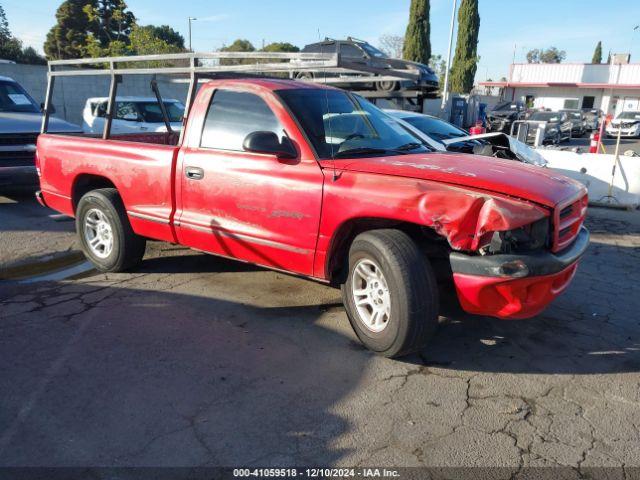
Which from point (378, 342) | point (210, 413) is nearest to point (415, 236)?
point (378, 342)

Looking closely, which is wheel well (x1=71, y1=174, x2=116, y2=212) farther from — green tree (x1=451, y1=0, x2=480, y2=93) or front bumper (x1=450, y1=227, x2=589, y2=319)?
green tree (x1=451, y1=0, x2=480, y2=93)

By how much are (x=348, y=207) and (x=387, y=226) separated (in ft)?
1.09

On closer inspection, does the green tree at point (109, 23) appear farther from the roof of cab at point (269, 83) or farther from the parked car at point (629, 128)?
the roof of cab at point (269, 83)

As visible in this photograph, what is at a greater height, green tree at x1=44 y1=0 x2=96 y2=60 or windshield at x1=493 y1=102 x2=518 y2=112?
green tree at x1=44 y1=0 x2=96 y2=60

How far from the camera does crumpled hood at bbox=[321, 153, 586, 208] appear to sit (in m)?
3.22

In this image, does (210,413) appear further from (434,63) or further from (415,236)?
(434,63)

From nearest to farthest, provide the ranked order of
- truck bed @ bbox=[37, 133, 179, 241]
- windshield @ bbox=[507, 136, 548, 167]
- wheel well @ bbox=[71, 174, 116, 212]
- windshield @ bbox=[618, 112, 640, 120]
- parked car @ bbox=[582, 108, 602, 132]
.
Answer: truck bed @ bbox=[37, 133, 179, 241] < wheel well @ bbox=[71, 174, 116, 212] < windshield @ bbox=[507, 136, 548, 167] < windshield @ bbox=[618, 112, 640, 120] < parked car @ bbox=[582, 108, 602, 132]

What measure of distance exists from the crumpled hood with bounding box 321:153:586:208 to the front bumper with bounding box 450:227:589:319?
1.28 ft

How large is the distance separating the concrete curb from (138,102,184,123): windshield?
6206 mm

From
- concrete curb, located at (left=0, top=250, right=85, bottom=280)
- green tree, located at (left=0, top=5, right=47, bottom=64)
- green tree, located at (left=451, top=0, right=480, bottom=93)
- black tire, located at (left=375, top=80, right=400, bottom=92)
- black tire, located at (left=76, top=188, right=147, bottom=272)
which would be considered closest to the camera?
black tire, located at (left=76, top=188, right=147, bottom=272)

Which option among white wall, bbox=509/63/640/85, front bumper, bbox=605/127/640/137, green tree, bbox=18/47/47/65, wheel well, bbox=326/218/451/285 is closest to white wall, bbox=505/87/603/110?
white wall, bbox=509/63/640/85

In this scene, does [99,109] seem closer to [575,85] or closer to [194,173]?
[194,173]

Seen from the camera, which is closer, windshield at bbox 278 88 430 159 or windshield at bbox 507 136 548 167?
windshield at bbox 278 88 430 159

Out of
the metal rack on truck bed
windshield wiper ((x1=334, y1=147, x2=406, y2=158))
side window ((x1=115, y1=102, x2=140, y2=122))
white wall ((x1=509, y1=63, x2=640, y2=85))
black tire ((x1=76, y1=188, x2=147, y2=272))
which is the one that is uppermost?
Result: white wall ((x1=509, y1=63, x2=640, y2=85))
